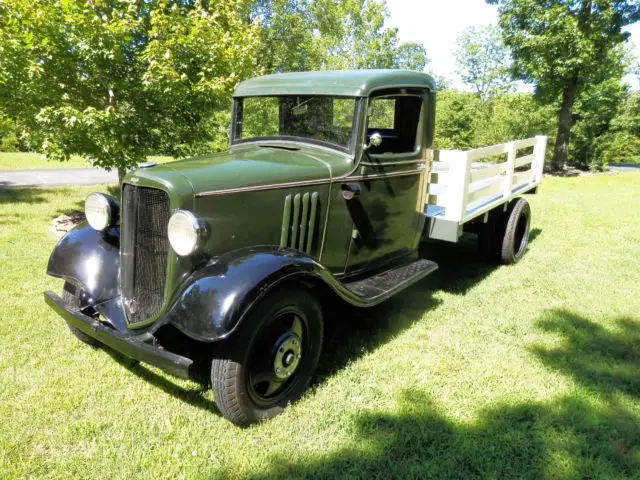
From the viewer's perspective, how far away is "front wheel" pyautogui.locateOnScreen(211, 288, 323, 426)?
2.49 meters

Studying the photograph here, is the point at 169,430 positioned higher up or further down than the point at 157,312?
further down

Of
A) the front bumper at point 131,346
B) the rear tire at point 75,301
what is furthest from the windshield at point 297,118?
the front bumper at point 131,346

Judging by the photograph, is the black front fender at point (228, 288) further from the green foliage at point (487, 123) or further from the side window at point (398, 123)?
the green foliage at point (487, 123)

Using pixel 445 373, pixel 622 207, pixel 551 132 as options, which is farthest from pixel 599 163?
pixel 445 373

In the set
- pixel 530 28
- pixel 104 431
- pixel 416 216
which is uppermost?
pixel 530 28

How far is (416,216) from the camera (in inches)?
167

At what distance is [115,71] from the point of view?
20.2 ft

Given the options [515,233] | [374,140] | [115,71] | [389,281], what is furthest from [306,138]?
[115,71]

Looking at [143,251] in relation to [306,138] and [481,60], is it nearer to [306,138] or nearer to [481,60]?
[306,138]

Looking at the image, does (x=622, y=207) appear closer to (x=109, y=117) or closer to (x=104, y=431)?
(x=109, y=117)

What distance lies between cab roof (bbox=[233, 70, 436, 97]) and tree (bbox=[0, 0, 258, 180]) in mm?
2330

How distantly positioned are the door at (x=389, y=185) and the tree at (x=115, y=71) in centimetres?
306

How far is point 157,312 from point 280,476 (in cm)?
119

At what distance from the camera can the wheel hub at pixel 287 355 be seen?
2.71 metres
